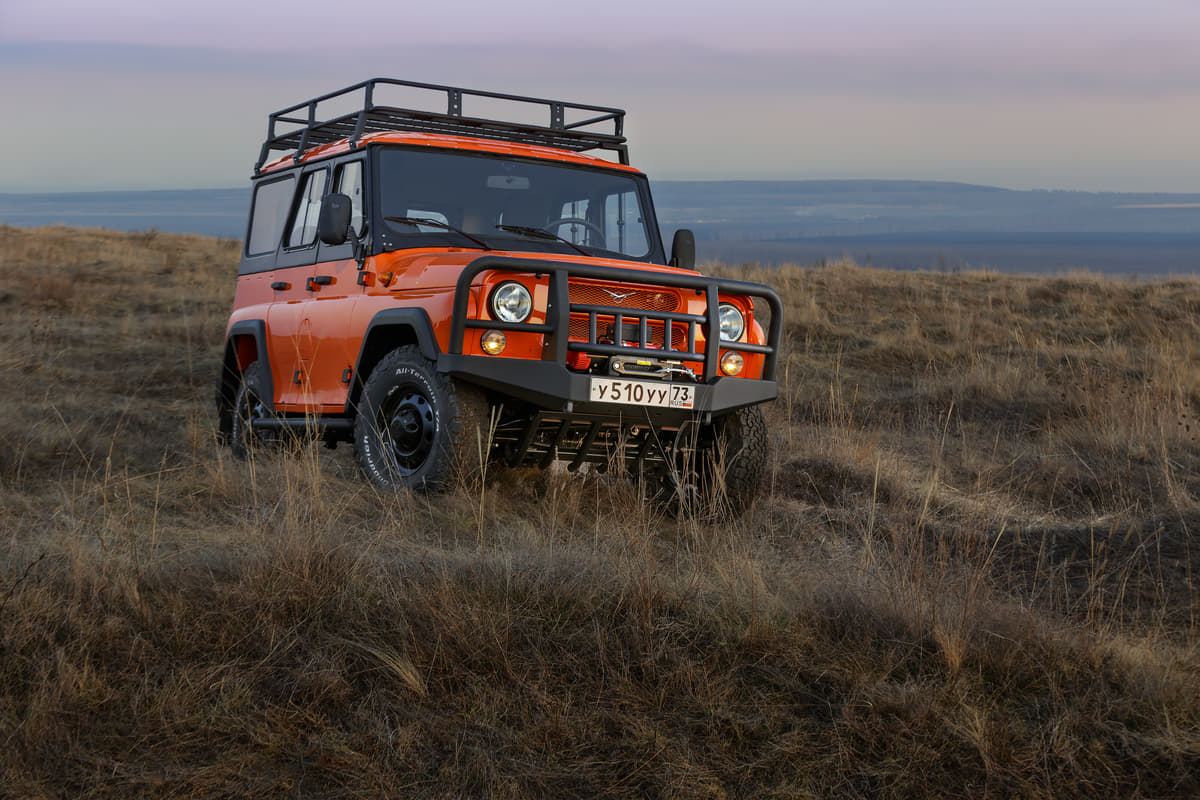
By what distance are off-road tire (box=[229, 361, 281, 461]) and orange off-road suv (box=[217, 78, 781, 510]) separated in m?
0.04

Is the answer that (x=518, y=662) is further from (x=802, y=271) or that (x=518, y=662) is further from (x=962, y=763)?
(x=802, y=271)

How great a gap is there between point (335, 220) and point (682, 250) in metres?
2.35

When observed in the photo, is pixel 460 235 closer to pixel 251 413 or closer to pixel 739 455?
pixel 739 455

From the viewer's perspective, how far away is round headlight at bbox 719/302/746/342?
20.0 feet

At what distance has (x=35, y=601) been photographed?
3.80 metres

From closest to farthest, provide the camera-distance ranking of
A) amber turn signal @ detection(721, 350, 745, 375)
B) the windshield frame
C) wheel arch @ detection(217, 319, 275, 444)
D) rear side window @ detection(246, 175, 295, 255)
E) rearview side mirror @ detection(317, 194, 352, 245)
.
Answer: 1. amber turn signal @ detection(721, 350, 745, 375)
2. rearview side mirror @ detection(317, 194, 352, 245)
3. the windshield frame
4. wheel arch @ detection(217, 319, 275, 444)
5. rear side window @ detection(246, 175, 295, 255)

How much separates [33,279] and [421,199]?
14.4 meters

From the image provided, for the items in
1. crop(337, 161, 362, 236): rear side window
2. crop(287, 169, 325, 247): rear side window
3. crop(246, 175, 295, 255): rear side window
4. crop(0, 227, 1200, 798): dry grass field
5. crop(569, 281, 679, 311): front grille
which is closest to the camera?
crop(0, 227, 1200, 798): dry grass field

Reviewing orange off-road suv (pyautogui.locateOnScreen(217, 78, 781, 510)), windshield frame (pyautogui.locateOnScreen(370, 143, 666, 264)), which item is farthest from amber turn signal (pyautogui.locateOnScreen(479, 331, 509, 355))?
windshield frame (pyautogui.locateOnScreen(370, 143, 666, 264))

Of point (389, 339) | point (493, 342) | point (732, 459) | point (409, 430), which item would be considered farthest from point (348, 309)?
point (732, 459)

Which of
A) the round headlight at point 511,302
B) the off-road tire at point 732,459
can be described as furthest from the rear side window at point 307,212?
the off-road tire at point 732,459

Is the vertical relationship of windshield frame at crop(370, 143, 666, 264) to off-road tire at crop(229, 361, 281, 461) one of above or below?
above

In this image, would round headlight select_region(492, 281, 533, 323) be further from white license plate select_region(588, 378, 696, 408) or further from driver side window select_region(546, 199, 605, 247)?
driver side window select_region(546, 199, 605, 247)

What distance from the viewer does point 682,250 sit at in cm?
745
